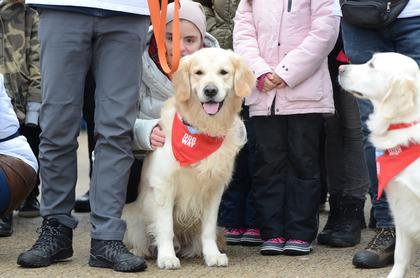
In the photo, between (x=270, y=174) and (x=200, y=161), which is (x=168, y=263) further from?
(x=270, y=174)

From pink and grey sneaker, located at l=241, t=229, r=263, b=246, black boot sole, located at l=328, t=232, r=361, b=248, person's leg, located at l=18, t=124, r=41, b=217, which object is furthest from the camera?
person's leg, located at l=18, t=124, r=41, b=217

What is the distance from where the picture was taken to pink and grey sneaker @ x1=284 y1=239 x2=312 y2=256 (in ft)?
16.5

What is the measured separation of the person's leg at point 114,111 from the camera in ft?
14.9

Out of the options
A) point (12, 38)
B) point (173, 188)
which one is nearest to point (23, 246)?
point (173, 188)

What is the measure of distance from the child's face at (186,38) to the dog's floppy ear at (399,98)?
145cm

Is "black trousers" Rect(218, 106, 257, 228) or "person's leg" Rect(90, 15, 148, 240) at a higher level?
"person's leg" Rect(90, 15, 148, 240)

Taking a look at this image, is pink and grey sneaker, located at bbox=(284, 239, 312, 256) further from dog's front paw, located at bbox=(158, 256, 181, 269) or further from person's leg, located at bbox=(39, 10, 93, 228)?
person's leg, located at bbox=(39, 10, 93, 228)

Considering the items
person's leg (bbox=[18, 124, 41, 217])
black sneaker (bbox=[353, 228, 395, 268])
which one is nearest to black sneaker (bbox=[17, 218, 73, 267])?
black sneaker (bbox=[353, 228, 395, 268])

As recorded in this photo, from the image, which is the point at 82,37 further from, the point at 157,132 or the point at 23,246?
the point at 23,246

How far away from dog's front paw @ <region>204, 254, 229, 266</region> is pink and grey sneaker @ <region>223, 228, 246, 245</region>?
72 cm

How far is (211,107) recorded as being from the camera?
4.70m

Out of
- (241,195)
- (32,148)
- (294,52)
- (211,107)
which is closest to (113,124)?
(211,107)

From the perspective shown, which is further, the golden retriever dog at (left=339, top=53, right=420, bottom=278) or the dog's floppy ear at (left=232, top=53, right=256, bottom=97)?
the dog's floppy ear at (left=232, top=53, right=256, bottom=97)

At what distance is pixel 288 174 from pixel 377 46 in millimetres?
969
